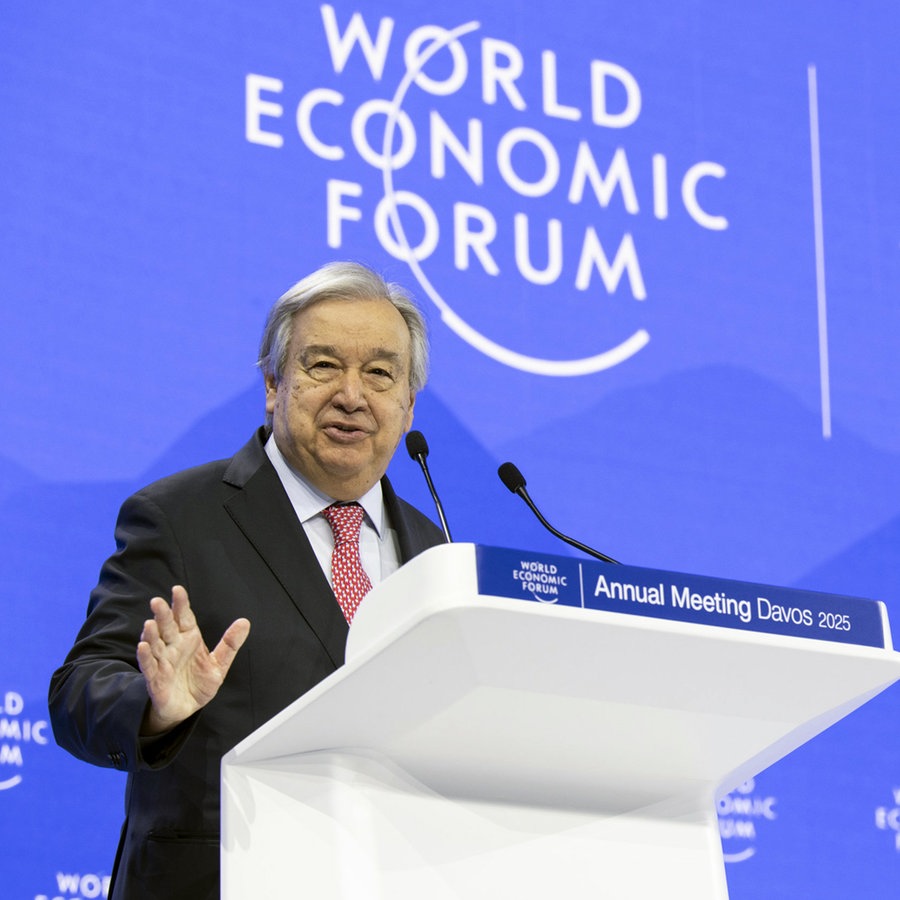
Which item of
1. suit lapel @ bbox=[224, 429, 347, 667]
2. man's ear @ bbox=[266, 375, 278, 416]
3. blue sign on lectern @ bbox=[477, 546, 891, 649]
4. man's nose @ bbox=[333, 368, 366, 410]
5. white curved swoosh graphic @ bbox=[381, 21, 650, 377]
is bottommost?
blue sign on lectern @ bbox=[477, 546, 891, 649]

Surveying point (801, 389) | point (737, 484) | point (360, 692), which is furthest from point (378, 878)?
point (801, 389)

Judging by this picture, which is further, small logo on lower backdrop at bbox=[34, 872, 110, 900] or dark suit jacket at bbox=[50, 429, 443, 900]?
small logo on lower backdrop at bbox=[34, 872, 110, 900]

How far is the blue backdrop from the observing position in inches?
111

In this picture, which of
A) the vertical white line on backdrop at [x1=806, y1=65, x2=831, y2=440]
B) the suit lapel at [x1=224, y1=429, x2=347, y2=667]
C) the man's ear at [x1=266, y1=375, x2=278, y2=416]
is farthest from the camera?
the vertical white line on backdrop at [x1=806, y1=65, x2=831, y2=440]

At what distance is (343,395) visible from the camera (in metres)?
2.46

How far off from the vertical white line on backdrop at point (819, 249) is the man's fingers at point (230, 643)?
2.44 m

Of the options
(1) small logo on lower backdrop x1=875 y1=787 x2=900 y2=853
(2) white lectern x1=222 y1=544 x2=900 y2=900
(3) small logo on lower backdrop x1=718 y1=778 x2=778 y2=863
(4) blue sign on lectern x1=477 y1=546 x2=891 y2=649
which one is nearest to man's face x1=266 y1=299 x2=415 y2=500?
(2) white lectern x1=222 y1=544 x2=900 y2=900

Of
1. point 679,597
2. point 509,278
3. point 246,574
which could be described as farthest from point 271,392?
point 679,597

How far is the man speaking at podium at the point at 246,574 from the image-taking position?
5.56 feet

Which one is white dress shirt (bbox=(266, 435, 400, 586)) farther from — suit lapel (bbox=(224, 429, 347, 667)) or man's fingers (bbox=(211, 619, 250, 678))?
man's fingers (bbox=(211, 619, 250, 678))

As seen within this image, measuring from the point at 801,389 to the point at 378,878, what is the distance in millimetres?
2536

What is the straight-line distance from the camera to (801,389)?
367cm

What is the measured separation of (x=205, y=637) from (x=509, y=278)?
5.20ft

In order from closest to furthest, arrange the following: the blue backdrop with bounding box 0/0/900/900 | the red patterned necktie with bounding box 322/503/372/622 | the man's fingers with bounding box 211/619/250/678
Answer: the man's fingers with bounding box 211/619/250/678
the red patterned necktie with bounding box 322/503/372/622
the blue backdrop with bounding box 0/0/900/900
